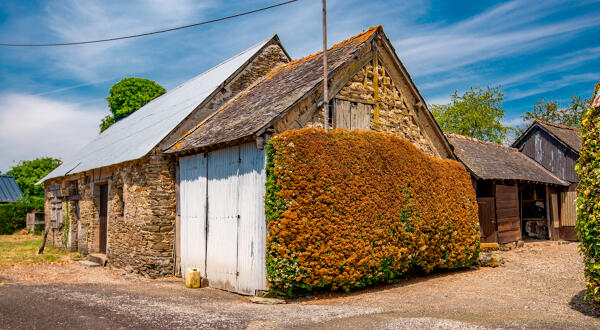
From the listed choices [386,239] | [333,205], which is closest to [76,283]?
[333,205]

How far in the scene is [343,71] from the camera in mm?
10953

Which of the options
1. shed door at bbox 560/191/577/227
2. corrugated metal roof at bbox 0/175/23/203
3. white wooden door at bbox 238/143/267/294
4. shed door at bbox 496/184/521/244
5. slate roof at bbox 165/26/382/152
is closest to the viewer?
white wooden door at bbox 238/143/267/294

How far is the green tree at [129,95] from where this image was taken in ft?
110

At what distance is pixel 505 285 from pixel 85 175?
14428 millimetres

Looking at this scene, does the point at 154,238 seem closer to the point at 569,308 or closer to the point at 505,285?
the point at 505,285

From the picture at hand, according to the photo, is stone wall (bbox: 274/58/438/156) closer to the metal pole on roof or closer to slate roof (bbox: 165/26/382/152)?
the metal pole on roof

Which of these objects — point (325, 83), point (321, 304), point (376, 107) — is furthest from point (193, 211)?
point (376, 107)

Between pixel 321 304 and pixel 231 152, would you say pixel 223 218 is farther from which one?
pixel 321 304

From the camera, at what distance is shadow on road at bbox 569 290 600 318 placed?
6.93 metres

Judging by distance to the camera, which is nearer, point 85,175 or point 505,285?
point 505,285

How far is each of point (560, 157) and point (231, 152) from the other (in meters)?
19.9

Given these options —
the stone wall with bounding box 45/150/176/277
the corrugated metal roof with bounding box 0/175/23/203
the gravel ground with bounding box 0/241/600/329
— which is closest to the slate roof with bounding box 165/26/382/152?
the stone wall with bounding box 45/150/176/277

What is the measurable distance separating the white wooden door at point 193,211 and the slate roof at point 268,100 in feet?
1.85

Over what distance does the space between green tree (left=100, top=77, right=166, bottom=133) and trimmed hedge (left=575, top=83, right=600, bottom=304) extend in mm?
31599
